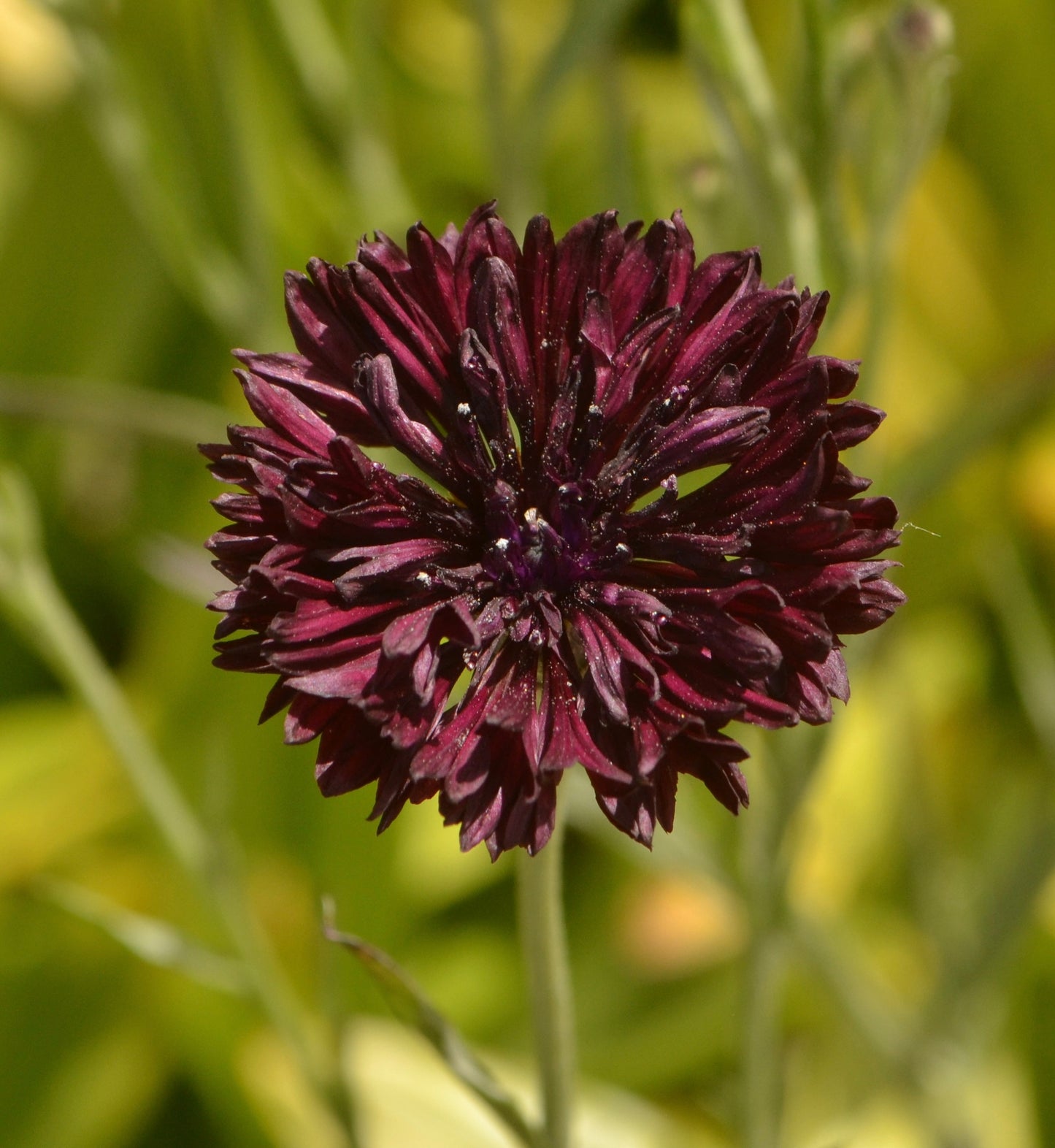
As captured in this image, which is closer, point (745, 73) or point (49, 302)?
point (745, 73)

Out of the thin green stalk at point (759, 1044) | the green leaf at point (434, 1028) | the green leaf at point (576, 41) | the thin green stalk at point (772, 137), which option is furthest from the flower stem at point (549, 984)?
the green leaf at point (576, 41)

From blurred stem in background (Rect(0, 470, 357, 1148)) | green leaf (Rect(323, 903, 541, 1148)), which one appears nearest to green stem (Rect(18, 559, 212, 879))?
blurred stem in background (Rect(0, 470, 357, 1148))

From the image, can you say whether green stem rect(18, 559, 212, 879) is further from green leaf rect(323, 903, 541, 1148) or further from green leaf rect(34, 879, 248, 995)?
green leaf rect(323, 903, 541, 1148)

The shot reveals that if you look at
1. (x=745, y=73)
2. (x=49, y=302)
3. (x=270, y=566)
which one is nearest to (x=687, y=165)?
(x=745, y=73)

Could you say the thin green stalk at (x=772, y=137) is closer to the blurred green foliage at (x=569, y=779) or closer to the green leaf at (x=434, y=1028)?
the blurred green foliage at (x=569, y=779)

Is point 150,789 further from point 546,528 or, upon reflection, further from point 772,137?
point 772,137

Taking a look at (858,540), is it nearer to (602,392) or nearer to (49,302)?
(602,392)
